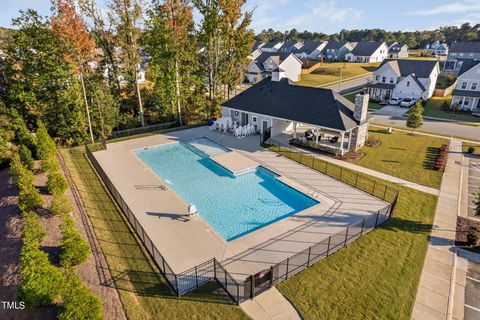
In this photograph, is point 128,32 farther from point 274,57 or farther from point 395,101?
point 274,57

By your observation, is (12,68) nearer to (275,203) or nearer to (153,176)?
(153,176)

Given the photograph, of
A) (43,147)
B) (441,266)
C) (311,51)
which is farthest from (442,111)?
(311,51)

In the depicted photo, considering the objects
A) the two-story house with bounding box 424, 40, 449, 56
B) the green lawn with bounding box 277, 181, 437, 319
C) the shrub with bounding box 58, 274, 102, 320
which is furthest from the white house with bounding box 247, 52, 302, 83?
the two-story house with bounding box 424, 40, 449, 56

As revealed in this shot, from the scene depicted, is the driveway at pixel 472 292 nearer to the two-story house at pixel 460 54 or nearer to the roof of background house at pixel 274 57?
the roof of background house at pixel 274 57

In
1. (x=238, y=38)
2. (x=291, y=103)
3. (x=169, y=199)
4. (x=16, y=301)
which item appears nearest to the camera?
(x=16, y=301)

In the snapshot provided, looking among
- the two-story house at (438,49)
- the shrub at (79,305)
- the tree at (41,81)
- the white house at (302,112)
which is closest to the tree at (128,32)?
the tree at (41,81)

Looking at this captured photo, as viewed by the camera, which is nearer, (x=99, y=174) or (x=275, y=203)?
(x=275, y=203)

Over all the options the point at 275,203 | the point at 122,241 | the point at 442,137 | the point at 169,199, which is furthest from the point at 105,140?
the point at 442,137
